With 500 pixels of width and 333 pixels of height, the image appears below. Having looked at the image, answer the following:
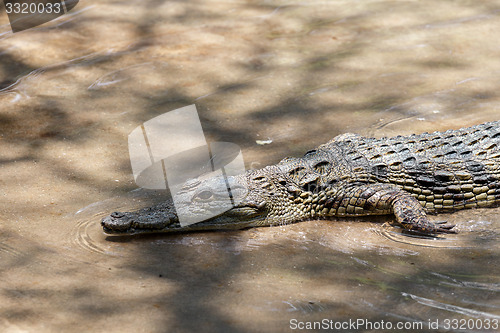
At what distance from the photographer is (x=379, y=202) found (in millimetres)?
4895

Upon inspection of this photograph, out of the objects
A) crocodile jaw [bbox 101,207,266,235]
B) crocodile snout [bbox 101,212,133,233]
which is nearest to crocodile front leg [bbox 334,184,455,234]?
crocodile jaw [bbox 101,207,266,235]

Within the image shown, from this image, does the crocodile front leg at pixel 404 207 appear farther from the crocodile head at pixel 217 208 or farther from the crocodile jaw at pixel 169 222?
the crocodile jaw at pixel 169 222

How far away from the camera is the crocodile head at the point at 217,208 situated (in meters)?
4.47

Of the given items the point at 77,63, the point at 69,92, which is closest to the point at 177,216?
the point at 69,92

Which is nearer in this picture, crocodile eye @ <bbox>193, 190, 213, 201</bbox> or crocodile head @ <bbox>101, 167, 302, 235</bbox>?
crocodile head @ <bbox>101, 167, 302, 235</bbox>

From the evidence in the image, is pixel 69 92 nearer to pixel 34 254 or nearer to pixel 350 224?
pixel 34 254

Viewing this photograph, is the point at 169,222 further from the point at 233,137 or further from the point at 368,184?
the point at 233,137

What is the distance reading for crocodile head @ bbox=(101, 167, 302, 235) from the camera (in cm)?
447

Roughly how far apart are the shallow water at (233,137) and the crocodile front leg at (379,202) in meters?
0.12

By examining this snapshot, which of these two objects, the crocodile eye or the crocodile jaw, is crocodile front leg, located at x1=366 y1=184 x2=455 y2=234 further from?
the crocodile eye

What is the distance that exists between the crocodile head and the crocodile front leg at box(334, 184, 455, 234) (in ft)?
1.45

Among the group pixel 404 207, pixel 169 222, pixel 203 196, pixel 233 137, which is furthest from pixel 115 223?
pixel 404 207

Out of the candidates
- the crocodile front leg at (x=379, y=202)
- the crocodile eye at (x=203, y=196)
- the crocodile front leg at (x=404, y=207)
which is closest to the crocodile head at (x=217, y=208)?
the crocodile eye at (x=203, y=196)

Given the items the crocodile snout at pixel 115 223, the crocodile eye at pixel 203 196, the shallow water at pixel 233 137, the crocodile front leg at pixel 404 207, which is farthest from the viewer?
Answer: the crocodile eye at pixel 203 196
